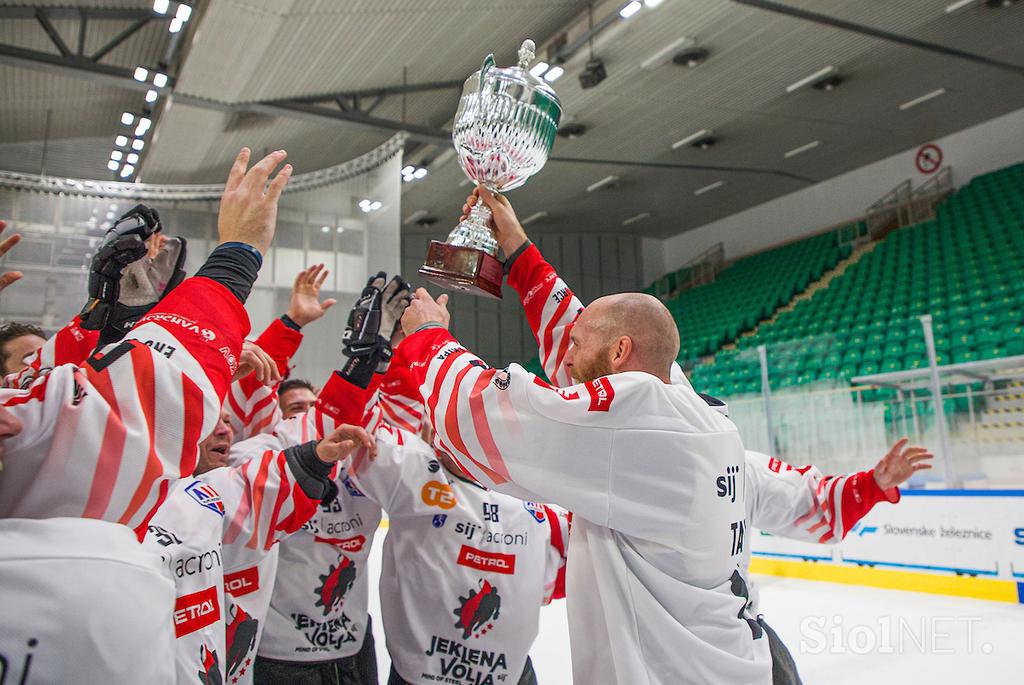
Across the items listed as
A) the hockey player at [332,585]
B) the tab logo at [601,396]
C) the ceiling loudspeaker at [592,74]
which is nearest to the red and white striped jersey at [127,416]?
the tab logo at [601,396]

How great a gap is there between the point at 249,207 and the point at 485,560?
4.94ft

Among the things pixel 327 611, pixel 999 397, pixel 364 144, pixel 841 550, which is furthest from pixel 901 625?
pixel 364 144

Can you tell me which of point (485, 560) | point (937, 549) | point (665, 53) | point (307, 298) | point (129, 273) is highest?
point (665, 53)

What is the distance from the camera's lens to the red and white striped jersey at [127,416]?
2.96ft

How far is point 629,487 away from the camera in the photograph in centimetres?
143

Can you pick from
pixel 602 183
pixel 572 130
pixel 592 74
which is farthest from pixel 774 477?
pixel 602 183

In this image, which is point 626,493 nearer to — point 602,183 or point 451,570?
point 451,570

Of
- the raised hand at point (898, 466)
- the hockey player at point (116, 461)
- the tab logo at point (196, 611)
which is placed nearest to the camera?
the hockey player at point (116, 461)

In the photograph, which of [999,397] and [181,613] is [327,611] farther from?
[999,397]

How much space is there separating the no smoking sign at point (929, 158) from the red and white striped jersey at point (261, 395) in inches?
633

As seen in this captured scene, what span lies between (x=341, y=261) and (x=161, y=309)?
9.69m

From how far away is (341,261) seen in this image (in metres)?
10.5

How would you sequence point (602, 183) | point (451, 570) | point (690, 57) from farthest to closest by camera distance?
point (602, 183)
point (690, 57)
point (451, 570)

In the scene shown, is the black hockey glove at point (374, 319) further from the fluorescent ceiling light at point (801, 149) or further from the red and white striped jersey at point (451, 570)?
the fluorescent ceiling light at point (801, 149)
